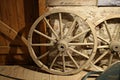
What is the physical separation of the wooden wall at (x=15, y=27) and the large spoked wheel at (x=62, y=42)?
0.14 meters

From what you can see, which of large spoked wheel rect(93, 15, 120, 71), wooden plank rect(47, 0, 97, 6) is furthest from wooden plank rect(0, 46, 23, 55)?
large spoked wheel rect(93, 15, 120, 71)

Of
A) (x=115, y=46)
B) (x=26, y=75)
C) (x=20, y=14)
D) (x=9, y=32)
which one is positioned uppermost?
(x=20, y=14)

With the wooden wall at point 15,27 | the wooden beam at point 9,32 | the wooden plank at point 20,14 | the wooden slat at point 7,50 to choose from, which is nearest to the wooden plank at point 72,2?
the wooden wall at point 15,27

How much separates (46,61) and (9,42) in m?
0.56

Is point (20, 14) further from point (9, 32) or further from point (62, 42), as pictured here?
point (62, 42)

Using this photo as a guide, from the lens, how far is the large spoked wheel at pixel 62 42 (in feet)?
8.91

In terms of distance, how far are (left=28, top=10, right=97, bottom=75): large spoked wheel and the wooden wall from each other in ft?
0.47

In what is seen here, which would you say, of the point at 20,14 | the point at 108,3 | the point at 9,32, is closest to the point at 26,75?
the point at 9,32

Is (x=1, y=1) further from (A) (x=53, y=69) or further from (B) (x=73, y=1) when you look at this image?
(A) (x=53, y=69)

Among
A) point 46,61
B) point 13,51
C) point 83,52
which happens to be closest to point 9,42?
point 13,51

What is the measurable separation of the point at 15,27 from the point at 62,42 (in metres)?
0.70

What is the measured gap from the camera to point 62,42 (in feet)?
8.86

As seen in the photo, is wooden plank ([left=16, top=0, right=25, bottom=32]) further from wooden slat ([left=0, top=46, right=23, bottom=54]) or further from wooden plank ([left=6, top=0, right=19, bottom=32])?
wooden slat ([left=0, top=46, right=23, bottom=54])

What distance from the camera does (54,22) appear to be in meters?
2.81
